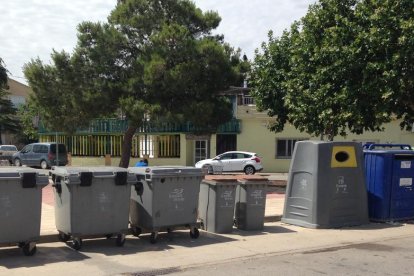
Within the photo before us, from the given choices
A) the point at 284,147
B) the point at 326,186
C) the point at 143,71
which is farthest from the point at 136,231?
the point at 284,147

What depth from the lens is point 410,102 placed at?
15883 millimetres

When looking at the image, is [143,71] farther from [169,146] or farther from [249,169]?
[169,146]

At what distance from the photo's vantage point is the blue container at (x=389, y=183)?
438 inches

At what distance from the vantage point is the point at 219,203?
960 cm

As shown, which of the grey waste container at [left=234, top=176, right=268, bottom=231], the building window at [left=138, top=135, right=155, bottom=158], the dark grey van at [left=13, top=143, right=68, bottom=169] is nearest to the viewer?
the grey waste container at [left=234, top=176, right=268, bottom=231]

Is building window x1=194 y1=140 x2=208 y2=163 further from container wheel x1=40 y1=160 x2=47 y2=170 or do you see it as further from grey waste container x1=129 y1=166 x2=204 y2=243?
grey waste container x1=129 y1=166 x2=204 y2=243

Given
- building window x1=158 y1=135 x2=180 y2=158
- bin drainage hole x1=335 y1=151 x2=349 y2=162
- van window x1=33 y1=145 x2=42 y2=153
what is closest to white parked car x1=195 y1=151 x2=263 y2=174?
building window x1=158 y1=135 x2=180 y2=158

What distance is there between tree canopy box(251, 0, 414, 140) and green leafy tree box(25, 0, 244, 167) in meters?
2.70

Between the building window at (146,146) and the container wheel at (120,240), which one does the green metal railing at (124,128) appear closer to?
the building window at (146,146)

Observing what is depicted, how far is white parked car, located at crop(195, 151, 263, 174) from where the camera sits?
28.6 meters

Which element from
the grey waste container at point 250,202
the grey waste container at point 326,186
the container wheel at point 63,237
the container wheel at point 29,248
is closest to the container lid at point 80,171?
the container wheel at point 63,237

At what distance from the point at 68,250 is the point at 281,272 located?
3423mm

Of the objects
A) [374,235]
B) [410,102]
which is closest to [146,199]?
[374,235]

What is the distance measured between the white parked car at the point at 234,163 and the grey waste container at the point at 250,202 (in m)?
18.2
